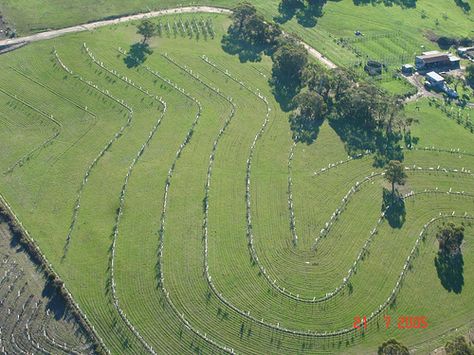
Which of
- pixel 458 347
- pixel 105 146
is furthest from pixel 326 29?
pixel 458 347

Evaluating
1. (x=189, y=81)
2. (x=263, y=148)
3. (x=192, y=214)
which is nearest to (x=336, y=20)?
(x=189, y=81)

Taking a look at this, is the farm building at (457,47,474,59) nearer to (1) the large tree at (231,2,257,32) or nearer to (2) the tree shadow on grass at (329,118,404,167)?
(2) the tree shadow on grass at (329,118,404,167)

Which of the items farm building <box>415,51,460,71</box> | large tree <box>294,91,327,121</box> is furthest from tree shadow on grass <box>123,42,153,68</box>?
farm building <box>415,51,460,71</box>

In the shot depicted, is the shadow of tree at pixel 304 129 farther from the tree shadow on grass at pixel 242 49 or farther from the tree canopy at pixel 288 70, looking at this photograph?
the tree shadow on grass at pixel 242 49

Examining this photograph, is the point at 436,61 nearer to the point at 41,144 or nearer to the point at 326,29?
the point at 326,29

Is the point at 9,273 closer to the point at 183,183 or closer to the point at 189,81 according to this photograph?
the point at 183,183

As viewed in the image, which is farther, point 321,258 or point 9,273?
point 321,258
